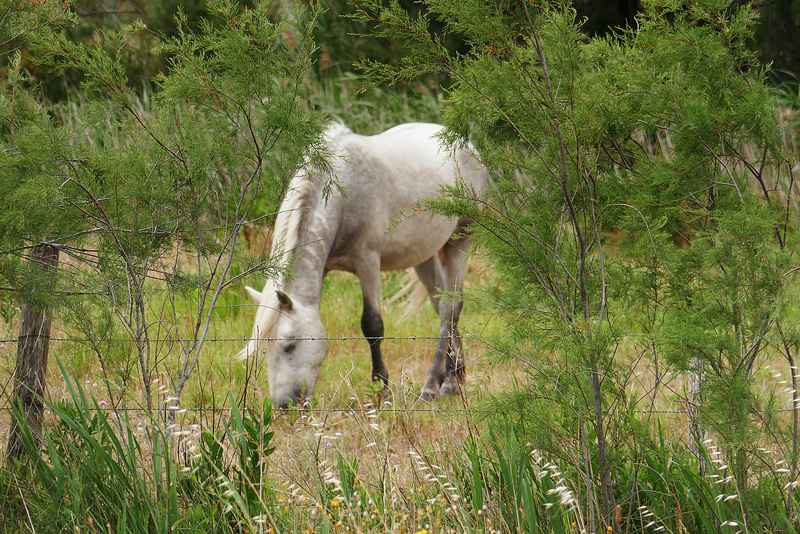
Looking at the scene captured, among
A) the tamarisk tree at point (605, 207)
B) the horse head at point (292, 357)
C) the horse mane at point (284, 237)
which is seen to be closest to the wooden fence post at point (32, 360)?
the horse mane at point (284, 237)

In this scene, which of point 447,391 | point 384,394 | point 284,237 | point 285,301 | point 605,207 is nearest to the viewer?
point 605,207

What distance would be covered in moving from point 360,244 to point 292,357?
1.02 meters

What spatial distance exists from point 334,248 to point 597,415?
306cm

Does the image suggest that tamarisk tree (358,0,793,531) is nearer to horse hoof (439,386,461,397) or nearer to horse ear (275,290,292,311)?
horse ear (275,290,292,311)

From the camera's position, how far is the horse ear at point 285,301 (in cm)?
457

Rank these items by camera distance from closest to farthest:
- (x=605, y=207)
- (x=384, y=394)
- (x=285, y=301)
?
(x=605, y=207) → (x=285, y=301) → (x=384, y=394)

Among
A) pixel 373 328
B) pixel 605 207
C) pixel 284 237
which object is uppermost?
pixel 605 207

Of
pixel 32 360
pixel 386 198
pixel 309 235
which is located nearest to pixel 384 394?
pixel 309 235

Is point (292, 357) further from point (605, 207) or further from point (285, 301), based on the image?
point (605, 207)

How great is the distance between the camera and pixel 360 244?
17.5ft

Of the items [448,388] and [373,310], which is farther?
[448,388]

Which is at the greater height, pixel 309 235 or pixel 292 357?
pixel 309 235

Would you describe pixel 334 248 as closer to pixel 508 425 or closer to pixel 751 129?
pixel 508 425

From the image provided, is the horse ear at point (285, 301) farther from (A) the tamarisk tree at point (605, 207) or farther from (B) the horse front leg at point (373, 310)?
(A) the tamarisk tree at point (605, 207)
